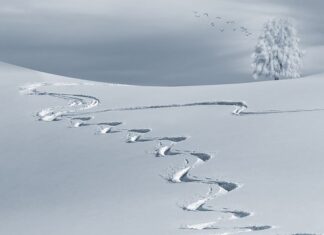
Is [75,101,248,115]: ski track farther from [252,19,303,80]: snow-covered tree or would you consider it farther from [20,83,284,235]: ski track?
[252,19,303,80]: snow-covered tree

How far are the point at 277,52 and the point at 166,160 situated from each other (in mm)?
48249

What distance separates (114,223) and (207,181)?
3.73 meters

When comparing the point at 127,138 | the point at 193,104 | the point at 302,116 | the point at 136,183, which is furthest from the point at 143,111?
the point at 136,183

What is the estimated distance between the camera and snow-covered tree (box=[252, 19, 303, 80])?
70688mm

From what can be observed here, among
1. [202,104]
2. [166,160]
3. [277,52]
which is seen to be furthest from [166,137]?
[277,52]

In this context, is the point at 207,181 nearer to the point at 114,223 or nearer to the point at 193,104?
the point at 114,223

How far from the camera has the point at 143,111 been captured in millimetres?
31828

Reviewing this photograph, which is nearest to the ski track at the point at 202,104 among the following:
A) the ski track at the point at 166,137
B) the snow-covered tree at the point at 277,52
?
the ski track at the point at 166,137

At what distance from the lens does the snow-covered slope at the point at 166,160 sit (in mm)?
18241

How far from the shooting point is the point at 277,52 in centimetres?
7112

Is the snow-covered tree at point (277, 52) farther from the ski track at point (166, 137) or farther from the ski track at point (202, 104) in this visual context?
the ski track at point (202, 104)

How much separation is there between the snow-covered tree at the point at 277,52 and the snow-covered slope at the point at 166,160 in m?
34.2

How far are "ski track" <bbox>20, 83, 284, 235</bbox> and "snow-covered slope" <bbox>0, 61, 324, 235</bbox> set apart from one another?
4 centimetres

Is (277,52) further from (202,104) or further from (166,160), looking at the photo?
(166,160)
